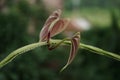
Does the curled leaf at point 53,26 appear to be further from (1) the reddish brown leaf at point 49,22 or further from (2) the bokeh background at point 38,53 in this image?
(2) the bokeh background at point 38,53

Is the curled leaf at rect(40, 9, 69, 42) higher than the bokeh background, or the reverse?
the curled leaf at rect(40, 9, 69, 42)

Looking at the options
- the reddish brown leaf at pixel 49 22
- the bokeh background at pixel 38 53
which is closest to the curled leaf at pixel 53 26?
the reddish brown leaf at pixel 49 22

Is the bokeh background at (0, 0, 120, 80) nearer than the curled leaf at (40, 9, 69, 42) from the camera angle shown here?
No

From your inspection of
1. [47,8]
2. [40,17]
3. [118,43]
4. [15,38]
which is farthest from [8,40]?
[118,43]

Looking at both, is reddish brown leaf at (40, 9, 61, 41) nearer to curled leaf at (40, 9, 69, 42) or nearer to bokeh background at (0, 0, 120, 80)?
curled leaf at (40, 9, 69, 42)

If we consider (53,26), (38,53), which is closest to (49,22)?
(53,26)

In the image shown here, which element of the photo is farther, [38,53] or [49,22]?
[38,53]

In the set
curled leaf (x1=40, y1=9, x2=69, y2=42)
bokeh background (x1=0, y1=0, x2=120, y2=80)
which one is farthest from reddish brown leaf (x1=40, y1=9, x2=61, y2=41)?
bokeh background (x1=0, y1=0, x2=120, y2=80)

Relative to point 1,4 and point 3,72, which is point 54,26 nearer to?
point 3,72

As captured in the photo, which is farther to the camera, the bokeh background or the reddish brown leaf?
the bokeh background

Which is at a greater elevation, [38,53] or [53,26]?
[53,26]

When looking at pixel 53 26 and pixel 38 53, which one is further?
pixel 38 53

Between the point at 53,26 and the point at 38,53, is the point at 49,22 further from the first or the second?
the point at 38,53
